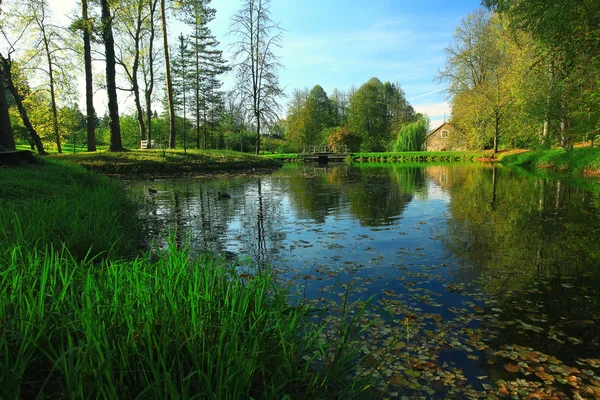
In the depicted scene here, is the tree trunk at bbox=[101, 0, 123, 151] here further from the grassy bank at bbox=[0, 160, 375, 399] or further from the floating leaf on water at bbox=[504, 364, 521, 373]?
the floating leaf on water at bbox=[504, 364, 521, 373]

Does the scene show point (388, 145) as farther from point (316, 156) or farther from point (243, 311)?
point (243, 311)

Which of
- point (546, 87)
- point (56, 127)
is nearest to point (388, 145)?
point (546, 87)

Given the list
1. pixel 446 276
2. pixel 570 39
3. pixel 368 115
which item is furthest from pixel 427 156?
pixel 446 276

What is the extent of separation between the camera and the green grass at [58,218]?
4.03 meters

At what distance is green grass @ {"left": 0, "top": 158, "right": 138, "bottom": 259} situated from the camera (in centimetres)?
403

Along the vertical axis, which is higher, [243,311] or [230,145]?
[230,145]

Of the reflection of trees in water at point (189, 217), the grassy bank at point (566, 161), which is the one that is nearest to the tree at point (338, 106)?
the grassy bank at point (566, 161)

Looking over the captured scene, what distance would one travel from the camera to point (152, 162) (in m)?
19.6

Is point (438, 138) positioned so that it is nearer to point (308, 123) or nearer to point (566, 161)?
point (308, 123)

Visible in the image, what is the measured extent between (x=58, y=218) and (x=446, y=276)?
538 centimetres

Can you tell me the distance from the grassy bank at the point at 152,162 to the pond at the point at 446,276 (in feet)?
30.0

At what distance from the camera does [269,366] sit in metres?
2.13

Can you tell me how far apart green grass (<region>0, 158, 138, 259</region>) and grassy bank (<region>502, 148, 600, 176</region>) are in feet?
71.8

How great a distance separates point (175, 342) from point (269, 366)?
22.9 inches
